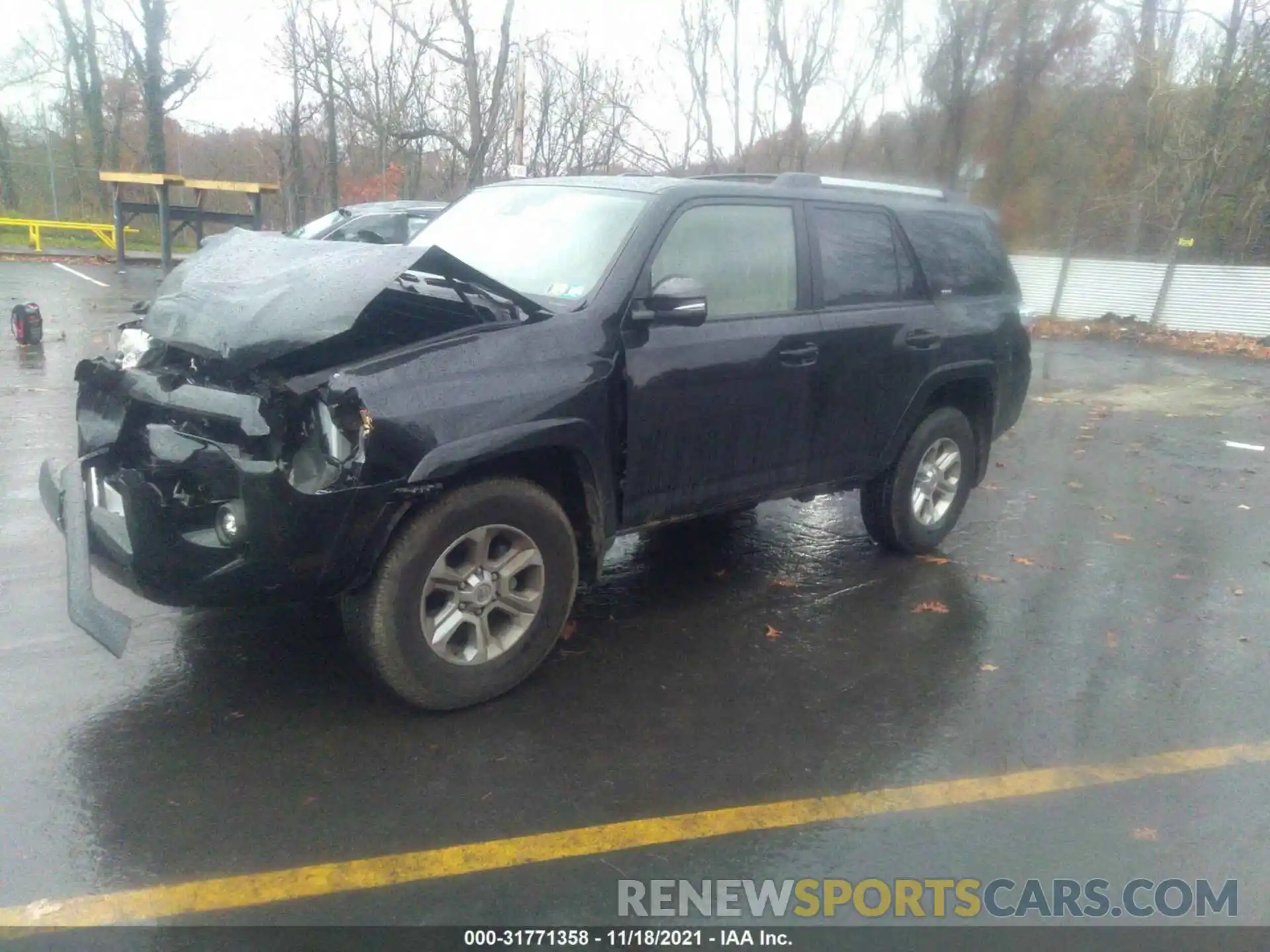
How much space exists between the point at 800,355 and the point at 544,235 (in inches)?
51.1

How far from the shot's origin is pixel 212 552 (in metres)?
3.30

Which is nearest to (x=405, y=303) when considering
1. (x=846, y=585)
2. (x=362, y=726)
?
(x=362, y=726)

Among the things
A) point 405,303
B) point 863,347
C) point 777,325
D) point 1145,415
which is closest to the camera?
point 405,303

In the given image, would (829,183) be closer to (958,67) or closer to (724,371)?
(724,371)

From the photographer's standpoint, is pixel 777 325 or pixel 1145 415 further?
pixel 1145 415

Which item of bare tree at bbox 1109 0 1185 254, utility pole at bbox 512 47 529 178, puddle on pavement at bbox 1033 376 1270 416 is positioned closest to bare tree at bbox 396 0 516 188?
utility pole at bbox 512 47 529 178

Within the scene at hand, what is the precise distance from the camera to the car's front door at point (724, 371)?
166 inches

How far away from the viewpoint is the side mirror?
13.1 ft

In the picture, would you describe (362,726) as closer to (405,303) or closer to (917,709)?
(405,303)

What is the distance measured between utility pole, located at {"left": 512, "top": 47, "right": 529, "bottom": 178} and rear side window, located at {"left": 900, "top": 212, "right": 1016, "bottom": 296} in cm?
1192

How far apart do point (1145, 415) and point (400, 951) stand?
1066cm

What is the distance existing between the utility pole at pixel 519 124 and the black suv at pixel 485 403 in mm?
12760

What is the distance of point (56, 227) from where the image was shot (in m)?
28.1

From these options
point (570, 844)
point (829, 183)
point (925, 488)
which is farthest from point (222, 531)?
point (925, 488)
